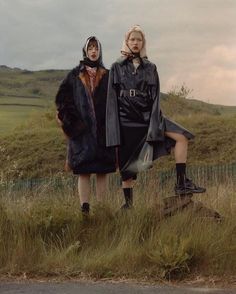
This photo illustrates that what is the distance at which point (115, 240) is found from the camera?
19.8 feet

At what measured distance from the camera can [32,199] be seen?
710 centimetres

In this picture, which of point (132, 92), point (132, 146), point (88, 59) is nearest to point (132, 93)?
point (132, 92)

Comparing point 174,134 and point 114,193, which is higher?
point 174,134

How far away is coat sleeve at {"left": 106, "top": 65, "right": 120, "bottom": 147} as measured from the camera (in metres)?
6.57

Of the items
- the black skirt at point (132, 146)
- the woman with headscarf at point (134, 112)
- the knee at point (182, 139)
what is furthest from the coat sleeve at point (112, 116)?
the knee at point (182, 139)

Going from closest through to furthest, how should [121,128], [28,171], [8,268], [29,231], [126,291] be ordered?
Answer: [126,291] < [8,268] < [29,231] < [121,128] < [28,171]

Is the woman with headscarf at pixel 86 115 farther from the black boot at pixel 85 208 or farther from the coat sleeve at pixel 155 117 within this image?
the coat sleeve at pixel 155 117

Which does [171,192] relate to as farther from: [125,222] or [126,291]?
[126,291]

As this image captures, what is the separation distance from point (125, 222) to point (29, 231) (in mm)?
968

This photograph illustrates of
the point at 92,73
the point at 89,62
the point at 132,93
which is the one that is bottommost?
the point at 132,93

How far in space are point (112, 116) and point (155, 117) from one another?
0.46m

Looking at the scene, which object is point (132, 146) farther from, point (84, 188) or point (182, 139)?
point (84, 188)

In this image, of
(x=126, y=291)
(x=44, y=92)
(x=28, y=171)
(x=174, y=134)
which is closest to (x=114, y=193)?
(x=174, y=134)

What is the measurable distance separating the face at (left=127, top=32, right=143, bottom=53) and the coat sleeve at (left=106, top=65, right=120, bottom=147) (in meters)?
0.34
